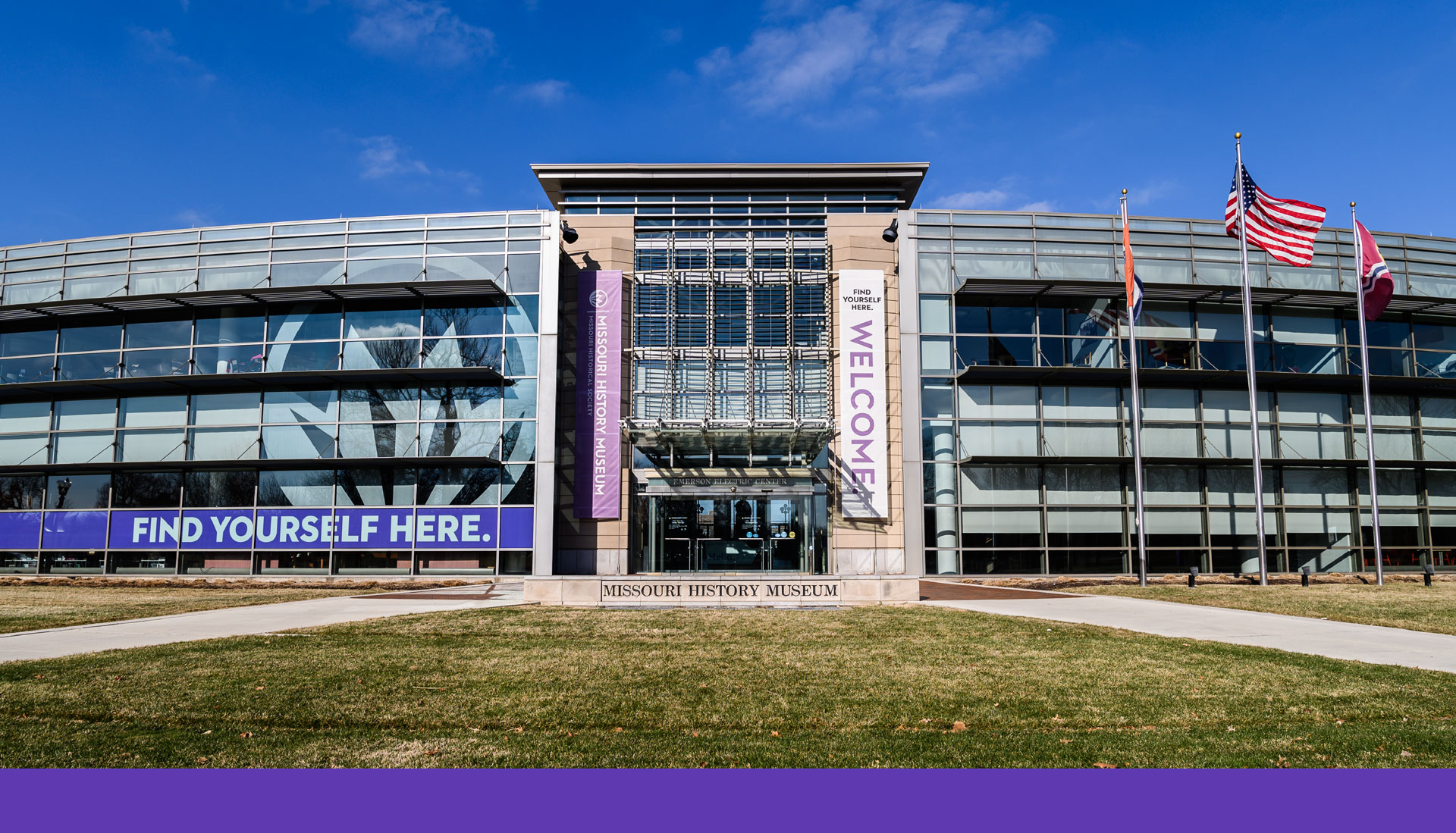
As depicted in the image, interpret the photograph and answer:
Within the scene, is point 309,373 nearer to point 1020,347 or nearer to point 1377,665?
point 1020,347

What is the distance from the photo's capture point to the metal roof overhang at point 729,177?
3228 centimetres

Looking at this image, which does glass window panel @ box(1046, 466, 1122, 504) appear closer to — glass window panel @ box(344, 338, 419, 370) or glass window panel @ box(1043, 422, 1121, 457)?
glass window panel @ box(1043, 422, 1121, 457)

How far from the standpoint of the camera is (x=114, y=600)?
817 inches

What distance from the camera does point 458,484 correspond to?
96.0ft

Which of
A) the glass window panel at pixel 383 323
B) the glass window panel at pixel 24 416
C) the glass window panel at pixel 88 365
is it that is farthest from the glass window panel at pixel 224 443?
the glass window panel at pixel 24 416

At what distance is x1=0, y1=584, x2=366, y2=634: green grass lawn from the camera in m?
15.7

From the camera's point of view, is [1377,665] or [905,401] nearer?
[1377,665]

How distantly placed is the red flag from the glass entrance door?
18.4 metres

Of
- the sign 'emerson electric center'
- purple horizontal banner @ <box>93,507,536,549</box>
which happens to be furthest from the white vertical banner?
purple horizontal banner @ <box>93,507,536,549</box>

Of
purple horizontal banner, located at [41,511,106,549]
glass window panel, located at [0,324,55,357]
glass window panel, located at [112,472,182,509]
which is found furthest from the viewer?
glass window panel, located at [0,324,55,357]

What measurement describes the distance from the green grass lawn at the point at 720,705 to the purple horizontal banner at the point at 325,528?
16441 millimetres

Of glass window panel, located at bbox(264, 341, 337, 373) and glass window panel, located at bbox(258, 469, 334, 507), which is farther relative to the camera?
glass window panel, located at bbox(264, 341, 337, 373)

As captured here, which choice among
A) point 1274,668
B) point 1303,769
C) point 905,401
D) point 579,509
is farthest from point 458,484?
point 1303,769

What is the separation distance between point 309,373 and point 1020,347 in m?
24.1
